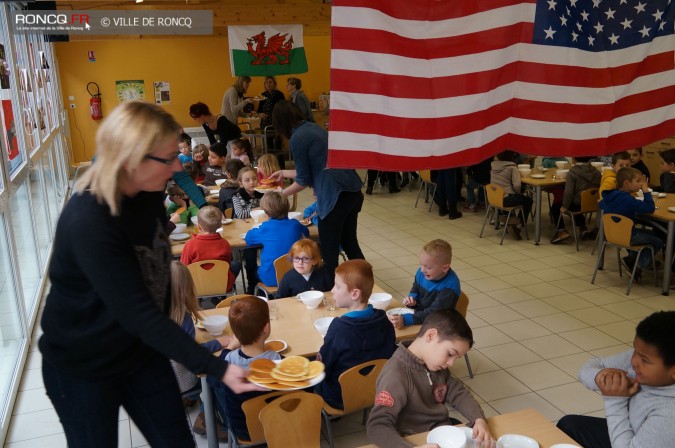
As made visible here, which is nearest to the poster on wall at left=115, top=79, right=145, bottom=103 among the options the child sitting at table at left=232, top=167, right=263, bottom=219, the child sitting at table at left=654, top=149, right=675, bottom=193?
the child sitting at table at left=232, top=167, right=263, bottom=219

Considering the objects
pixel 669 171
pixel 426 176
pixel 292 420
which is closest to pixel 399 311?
pixel 292 420

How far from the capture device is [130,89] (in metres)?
14.4

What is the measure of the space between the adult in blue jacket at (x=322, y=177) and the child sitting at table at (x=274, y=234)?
241 millimetres

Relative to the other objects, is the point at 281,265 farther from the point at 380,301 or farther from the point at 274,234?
the point at 380,301

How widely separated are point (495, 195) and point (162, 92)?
31.8 ft

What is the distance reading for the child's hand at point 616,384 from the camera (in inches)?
92.4

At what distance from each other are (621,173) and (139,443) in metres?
5.42

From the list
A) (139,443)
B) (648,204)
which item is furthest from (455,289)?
(648,204)

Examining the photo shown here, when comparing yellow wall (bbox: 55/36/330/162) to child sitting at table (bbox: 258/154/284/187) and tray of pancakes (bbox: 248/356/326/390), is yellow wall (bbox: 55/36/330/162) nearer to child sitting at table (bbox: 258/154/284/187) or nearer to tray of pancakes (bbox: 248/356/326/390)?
child sitting at table (bbox: 258/154/284/187)

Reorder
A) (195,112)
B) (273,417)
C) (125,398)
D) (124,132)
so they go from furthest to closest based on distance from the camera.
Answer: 1. (195,112)
2. (273,417)
3. (125,398)
4. (124,132)

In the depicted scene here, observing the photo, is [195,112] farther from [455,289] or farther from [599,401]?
[599,401]

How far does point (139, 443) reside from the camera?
3795mm

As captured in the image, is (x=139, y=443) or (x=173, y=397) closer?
(x=173, y=397)

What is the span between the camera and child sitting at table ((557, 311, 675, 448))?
2219 mm
